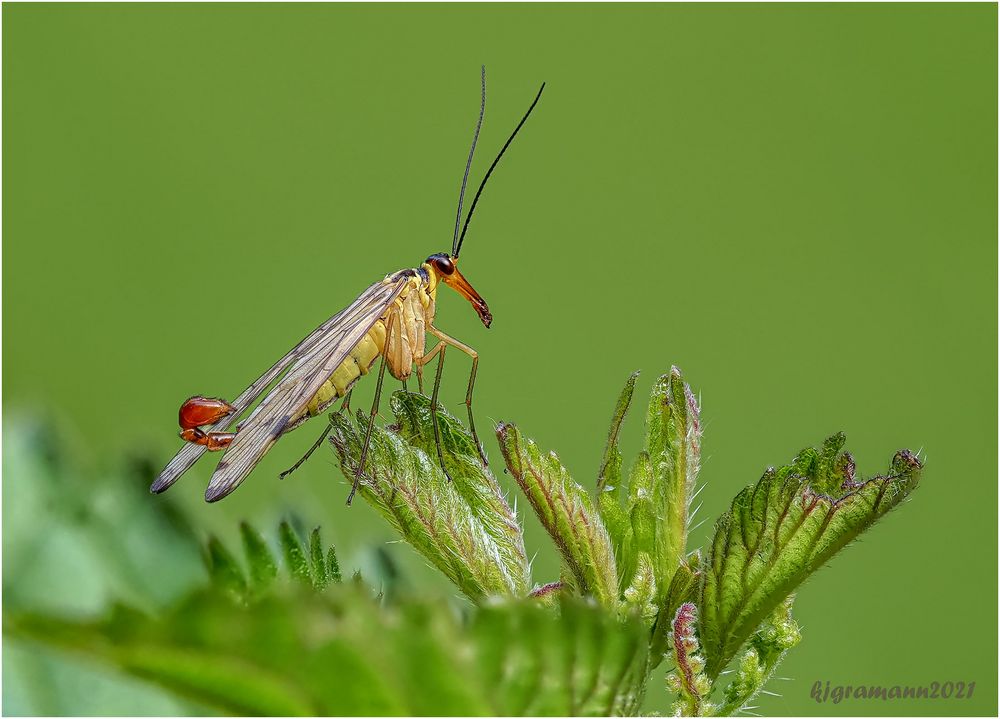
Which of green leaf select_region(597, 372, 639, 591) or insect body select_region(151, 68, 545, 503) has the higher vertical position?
insect body select_region(151, 68, 545, 503)

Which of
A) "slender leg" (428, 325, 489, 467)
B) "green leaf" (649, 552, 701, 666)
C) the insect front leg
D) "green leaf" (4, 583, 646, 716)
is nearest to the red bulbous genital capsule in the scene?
the insect front leg

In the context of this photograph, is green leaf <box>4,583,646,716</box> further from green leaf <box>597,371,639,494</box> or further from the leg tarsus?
the leg tarsus

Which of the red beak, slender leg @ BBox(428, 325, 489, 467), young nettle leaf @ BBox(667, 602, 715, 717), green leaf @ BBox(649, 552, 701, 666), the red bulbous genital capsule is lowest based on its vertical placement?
young nettle leaf @ BBox(667, 602, 715, 717)

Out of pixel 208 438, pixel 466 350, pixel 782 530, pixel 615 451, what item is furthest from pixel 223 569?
pixel 466 350

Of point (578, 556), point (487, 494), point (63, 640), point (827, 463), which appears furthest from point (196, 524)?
point (827, 463)

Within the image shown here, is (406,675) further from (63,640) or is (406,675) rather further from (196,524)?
(196,524)

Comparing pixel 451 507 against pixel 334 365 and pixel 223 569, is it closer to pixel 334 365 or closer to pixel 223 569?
pixel 223 569
